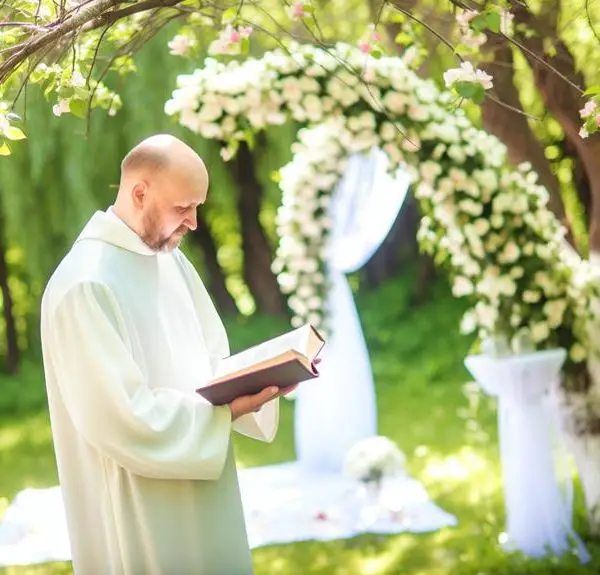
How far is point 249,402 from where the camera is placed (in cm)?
282

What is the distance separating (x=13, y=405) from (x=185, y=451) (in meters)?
8.48

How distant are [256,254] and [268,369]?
9517mm

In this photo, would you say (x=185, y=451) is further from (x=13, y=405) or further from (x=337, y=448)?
(x=13, y=405)

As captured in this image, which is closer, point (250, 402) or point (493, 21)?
point (493, 21)

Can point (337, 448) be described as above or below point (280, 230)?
below

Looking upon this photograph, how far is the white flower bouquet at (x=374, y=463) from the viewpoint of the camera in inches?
237

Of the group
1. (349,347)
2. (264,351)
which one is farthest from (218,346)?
(349,347)

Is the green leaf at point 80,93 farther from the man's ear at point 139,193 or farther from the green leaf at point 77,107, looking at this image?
the man's ear at point 139,193

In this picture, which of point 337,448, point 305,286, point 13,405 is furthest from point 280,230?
point 13,405

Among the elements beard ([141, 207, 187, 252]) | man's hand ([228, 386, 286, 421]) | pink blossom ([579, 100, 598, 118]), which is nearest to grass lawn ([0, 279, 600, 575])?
man's hand ([228, 386, 286, 421])

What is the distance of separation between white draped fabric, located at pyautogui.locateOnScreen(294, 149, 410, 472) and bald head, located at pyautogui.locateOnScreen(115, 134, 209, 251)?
4157mm

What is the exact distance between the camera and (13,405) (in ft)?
35.3

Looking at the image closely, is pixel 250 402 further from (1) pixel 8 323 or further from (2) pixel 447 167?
(1) pixel 8 323

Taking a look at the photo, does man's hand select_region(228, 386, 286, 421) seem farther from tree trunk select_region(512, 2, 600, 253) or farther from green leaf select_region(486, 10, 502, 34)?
tree trunk select_region(512, 2, 600, 253)
